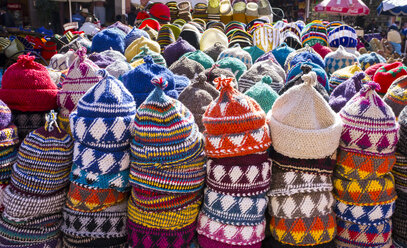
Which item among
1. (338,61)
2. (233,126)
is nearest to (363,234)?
(233,126)

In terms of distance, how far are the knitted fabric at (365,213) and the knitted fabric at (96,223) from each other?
917 mm

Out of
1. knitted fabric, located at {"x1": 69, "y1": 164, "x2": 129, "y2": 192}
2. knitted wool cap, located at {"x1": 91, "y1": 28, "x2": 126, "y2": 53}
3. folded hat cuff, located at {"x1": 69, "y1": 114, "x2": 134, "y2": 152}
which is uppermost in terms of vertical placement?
knitted wool cap, located at {"x1": 91, "y1": 28, "x2": 126, "y2": 53}

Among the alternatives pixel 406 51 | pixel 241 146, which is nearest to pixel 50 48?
pixel 241 146

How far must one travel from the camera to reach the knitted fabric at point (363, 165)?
1.29m

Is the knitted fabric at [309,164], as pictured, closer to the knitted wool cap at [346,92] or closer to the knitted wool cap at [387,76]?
the knitted wool cap at [346,92]

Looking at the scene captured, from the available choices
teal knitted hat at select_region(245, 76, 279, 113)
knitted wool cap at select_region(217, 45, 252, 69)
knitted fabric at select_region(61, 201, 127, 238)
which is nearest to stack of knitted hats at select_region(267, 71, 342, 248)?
teal knitted hat at select_region(245, 76, 279, 113)

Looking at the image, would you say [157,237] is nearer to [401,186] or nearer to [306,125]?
[306,125]

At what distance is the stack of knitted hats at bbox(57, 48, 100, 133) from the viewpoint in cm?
155

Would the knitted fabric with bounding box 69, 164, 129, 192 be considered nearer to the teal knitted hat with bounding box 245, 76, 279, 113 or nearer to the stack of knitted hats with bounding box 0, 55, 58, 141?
the stack of knitted hats with bounding box 0, 55, 58, 141

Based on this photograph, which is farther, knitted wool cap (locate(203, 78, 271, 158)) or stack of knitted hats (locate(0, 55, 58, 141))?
stack of knitted hats (locate(0, 55, 58, 141))

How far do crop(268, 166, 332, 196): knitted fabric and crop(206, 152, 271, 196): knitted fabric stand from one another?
0.06 m

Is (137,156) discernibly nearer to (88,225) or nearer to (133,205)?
(133,205)

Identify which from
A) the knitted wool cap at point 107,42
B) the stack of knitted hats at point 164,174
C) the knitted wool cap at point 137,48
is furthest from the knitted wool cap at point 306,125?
the knitted wool cap at point 107,42

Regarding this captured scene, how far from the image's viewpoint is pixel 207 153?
1271 mm
